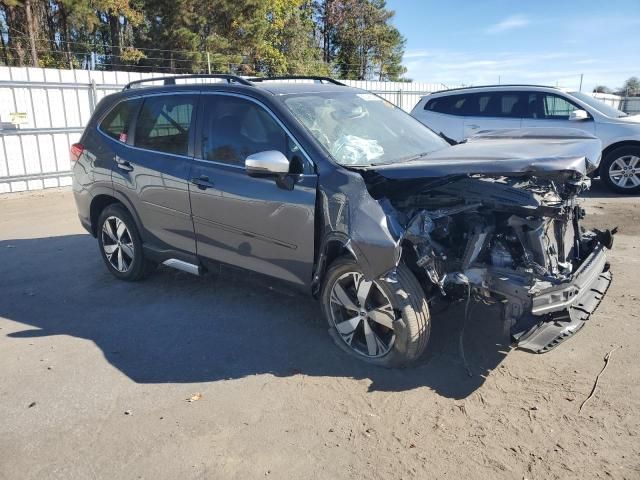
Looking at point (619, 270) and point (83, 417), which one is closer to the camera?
point (83, 417)

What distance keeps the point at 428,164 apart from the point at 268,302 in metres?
2.08

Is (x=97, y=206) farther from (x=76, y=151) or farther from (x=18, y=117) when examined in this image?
(x=18, y=117)

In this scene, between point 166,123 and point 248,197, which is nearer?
point 248,197

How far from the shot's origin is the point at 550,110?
9.44 meters

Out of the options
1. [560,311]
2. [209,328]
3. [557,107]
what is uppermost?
[557,107]

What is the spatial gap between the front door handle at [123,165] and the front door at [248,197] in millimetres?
921

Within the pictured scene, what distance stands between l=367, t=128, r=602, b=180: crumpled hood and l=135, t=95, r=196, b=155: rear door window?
1.89m

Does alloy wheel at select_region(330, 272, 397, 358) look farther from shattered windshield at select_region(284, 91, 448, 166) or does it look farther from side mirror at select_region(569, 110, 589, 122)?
side mirror at select_region(569, 110, 589, 122)

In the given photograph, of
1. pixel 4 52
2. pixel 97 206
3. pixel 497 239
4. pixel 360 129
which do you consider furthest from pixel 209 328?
pixel 4 52

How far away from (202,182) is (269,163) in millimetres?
982

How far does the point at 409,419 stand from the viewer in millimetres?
3053

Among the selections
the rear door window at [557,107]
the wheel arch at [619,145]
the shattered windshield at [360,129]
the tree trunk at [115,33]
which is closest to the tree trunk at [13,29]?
the tree trunk at [115,33]

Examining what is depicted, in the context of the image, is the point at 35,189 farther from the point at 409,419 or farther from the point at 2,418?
the point at 409,419

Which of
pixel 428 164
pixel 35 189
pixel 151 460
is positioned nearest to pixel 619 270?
pixel 428 164
